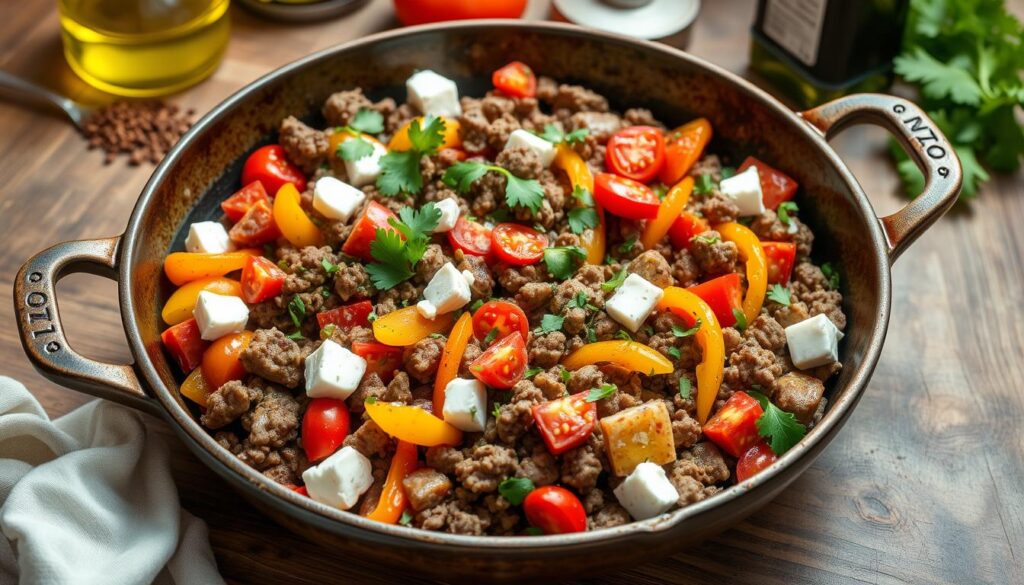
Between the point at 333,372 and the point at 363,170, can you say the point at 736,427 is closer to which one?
the point at 333,372

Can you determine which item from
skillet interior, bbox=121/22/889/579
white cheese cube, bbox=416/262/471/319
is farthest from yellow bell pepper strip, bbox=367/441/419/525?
white cheese cube, bbox=416/262/471/319

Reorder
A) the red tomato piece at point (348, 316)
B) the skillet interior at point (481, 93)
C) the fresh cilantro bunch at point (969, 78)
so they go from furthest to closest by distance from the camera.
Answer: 1. the fresh cilantro bunch at point (969, 78)
2. the red tomato piece at point (348, 316)
3. the skillet interior at point (481, 93)

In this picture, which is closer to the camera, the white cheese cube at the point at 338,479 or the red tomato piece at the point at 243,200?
the white cheese cube at the point at 338,479

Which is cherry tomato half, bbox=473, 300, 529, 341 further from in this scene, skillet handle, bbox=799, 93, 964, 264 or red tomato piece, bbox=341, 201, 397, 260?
skillet handle, bbox=799, 93, 964, 264

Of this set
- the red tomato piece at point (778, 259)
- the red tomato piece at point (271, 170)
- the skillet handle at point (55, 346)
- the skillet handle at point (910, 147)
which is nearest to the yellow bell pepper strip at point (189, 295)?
the skillet handle at point (55, 346)

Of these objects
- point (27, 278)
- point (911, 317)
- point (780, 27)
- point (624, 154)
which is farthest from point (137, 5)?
point (911, 317)

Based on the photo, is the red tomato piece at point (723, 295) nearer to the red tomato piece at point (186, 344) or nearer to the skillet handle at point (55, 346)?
the red tomato piece at point (186, 344)
